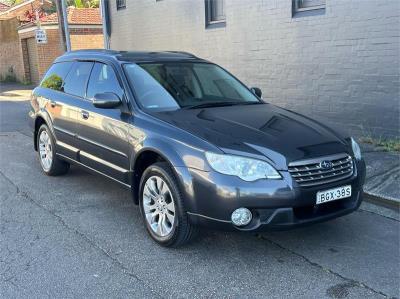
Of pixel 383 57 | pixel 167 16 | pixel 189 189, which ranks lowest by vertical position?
pixel 189 189

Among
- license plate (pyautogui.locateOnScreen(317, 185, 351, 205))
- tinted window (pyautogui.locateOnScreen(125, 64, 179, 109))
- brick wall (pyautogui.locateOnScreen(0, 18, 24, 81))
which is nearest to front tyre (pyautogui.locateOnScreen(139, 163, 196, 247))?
tinted window (pyautogui.locateOnScreen(125, 64, 179, 109))

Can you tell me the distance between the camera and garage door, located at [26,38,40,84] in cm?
2264

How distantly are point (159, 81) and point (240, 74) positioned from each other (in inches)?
213

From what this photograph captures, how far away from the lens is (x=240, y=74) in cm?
1010

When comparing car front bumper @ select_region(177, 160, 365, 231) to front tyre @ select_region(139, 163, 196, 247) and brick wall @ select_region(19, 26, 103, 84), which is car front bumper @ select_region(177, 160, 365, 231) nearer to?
front tyre @ select_region(139, 163, 196, 247)

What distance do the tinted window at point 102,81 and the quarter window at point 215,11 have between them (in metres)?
5.69

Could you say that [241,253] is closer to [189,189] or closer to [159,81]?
[189,189]

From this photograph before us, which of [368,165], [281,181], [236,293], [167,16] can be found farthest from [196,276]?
[167,16]

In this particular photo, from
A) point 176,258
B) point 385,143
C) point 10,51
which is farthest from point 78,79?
point 10,51

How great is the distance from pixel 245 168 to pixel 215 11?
7866 mm

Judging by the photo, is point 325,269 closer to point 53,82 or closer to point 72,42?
point 53,82

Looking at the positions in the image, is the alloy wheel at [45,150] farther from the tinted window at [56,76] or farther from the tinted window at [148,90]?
the tinted window at [148,90]

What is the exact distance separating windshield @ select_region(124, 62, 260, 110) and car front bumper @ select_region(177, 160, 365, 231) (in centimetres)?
110

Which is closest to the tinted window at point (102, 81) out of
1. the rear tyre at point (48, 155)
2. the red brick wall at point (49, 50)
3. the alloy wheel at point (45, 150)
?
the rear tyre at point (48, 155)
